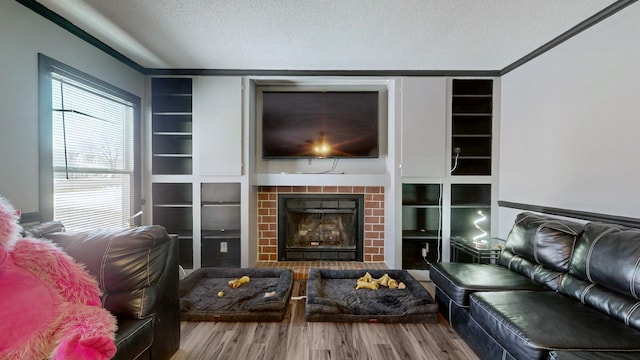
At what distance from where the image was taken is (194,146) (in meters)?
3.34

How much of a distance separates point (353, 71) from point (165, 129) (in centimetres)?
243

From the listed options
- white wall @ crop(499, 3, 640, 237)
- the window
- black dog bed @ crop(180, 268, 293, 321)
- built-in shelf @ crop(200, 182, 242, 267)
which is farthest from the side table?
the window

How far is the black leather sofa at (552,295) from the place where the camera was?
138 cm

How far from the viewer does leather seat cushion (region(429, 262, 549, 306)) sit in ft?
6.64

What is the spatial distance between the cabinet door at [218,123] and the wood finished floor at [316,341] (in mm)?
1737

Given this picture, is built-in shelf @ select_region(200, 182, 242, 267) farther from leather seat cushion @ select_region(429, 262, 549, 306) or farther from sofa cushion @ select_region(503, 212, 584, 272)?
sofa cushion @ select_region(503, 212, 584, 272)

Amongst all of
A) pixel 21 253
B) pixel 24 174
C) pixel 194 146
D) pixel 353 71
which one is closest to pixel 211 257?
pixel 194 146

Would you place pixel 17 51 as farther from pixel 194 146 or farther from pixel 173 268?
pixel 173 268

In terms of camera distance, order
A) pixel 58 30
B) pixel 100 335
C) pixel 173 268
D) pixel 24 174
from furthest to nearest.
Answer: pixel 58 30 → pixel 24 174 → pixel 173 268 → pixel 100 335

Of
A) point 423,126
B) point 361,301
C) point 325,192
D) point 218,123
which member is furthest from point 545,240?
point 218,123

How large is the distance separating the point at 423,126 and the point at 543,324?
91.6 inches

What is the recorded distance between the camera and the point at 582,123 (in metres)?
2.31

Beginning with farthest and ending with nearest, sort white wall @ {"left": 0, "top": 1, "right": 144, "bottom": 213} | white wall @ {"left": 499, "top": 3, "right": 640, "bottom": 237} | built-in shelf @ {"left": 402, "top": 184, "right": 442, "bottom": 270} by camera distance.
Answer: built-in shelf @ {"left": 402, "top": 184, "right": 442, "bottom": 270} → white wall @ {"left": 499, "top": 3, "right": 640, "bottom": 237} → white wall @ {"left": 0, "top": 1, "right": 144, "bottom": 213}

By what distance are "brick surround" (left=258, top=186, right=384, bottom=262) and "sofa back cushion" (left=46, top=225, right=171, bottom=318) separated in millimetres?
2060
